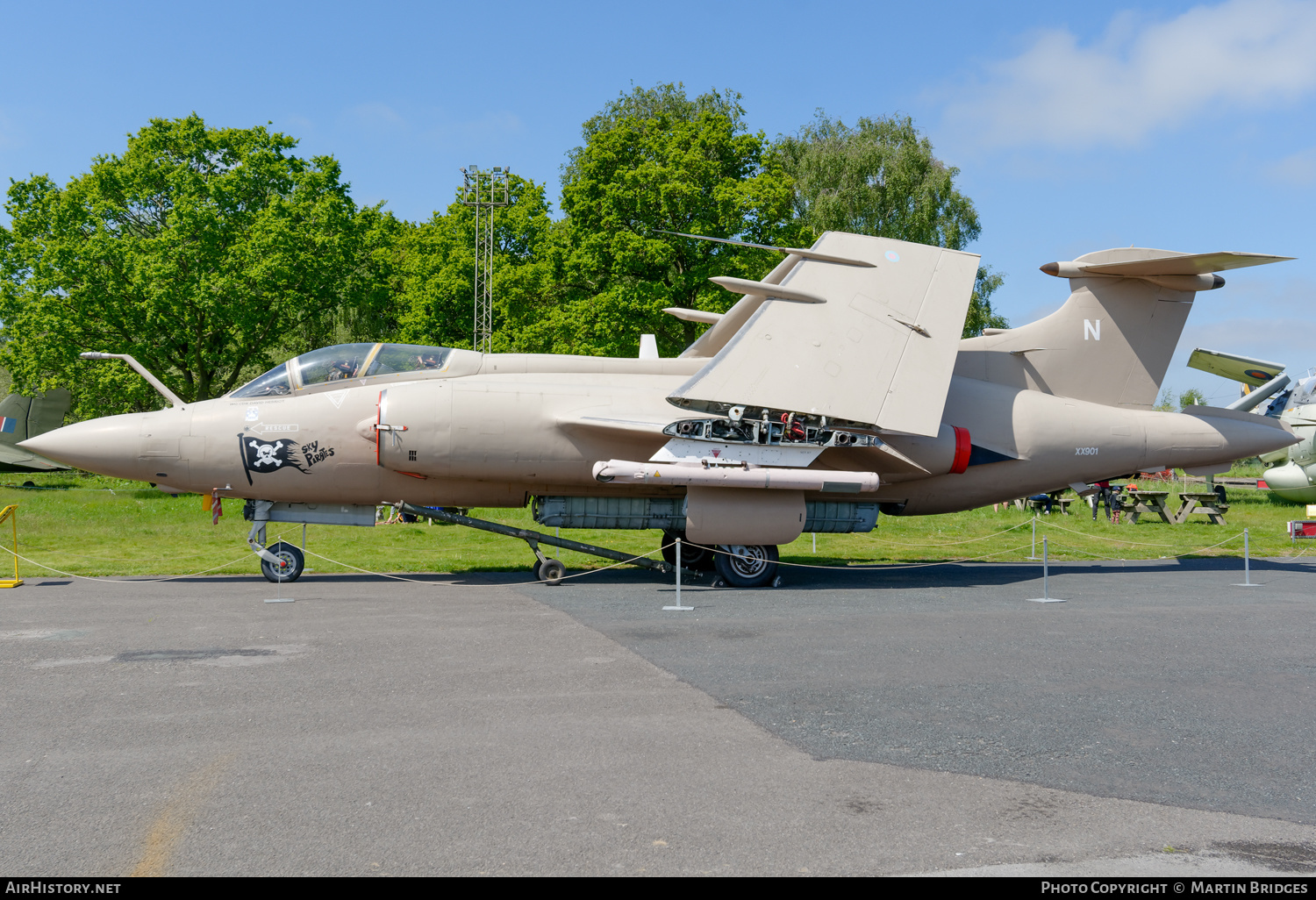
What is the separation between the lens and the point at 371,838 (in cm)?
405

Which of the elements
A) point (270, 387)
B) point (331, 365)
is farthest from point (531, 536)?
point (270, 387)

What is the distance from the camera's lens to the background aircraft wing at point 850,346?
1233 cm

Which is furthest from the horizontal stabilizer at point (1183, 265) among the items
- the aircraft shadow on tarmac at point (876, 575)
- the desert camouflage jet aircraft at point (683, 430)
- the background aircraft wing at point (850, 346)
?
the aircraft shadow on tarmac at point (876, 575)

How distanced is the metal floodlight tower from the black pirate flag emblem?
1126 centimetres

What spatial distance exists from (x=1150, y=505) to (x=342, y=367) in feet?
72.3

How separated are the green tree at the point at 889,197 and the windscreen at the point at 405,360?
85.2 feet

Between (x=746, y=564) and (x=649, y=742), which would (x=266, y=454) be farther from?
(x=649, y=742)

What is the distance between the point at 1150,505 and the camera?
25594 mm

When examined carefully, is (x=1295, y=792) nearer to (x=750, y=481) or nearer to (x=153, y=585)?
(x=750, y=481)

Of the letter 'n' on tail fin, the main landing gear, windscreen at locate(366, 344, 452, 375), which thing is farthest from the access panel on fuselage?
the letter 'n' on tail fin

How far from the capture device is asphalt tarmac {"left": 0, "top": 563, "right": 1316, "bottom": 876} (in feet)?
13.1

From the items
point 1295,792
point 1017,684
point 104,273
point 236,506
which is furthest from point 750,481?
point 104,273

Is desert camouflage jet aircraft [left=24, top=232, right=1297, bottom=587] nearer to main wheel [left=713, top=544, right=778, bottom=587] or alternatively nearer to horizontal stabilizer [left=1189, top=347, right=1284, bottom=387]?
main wheel [left=713, top=544, right=778, bottom=587]

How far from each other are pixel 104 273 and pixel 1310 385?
3991 centimetres
